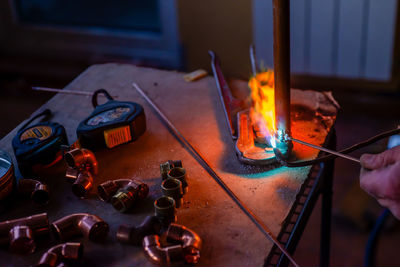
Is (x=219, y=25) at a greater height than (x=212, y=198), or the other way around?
(x=212, y=198)

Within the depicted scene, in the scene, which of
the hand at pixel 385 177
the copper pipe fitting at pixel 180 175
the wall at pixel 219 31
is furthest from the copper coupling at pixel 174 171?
the wall at pixel 219 31

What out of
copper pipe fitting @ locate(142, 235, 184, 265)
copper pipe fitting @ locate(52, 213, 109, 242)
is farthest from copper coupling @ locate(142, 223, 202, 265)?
copper pipe fitting @ locate(52, 213, 109, 242)

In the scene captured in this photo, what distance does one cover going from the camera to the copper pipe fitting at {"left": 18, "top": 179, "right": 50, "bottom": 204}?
3.99 ft

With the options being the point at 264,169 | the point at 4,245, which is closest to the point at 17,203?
the point at 4,245

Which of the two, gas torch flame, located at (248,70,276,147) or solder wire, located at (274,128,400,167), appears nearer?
solder wire, located at (274,128,400,167)

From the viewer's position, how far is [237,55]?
3.05 m

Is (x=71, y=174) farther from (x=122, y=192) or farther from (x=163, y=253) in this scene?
(x=163, y=253)

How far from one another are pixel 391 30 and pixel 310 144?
166 cm

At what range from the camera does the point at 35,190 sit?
47.9 inches

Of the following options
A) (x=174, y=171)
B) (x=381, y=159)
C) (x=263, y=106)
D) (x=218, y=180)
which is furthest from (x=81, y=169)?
(x=381, y=159)

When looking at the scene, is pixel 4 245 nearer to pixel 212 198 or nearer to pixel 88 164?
pixel 88 164

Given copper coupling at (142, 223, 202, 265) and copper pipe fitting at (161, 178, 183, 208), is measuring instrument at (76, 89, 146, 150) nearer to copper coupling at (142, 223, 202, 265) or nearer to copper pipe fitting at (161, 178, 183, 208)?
copper pipe fitting at (161, 178, 183, 208)

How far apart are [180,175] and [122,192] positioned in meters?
0.14

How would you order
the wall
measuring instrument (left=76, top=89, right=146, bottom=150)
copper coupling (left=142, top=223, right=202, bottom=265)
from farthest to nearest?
the wall → measuring instrument (left=76, top=89, right=146, bottom=150) → copper coupling (left=142, top=223, right=202, bottom=265)
